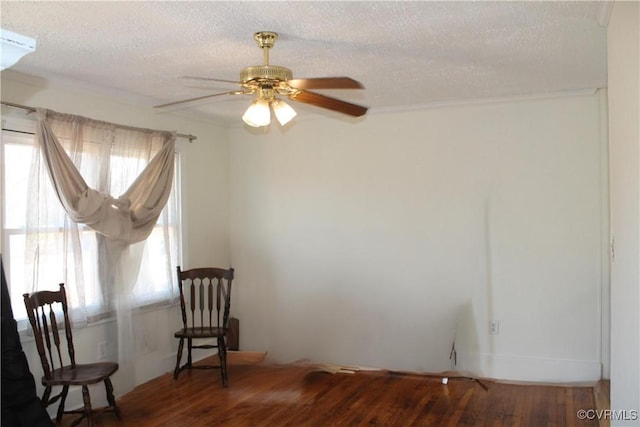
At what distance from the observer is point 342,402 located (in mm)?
3979

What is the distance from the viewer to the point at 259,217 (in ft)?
17.8

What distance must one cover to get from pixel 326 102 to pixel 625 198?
1.54m

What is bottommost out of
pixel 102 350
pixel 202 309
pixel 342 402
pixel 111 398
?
pixel 342 402

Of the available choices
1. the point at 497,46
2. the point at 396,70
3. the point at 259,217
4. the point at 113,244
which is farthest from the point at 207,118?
the point at 497,46

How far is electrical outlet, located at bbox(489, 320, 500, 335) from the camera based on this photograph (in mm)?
4531

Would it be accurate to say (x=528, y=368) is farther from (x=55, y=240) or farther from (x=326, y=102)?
(x=55, y=240)

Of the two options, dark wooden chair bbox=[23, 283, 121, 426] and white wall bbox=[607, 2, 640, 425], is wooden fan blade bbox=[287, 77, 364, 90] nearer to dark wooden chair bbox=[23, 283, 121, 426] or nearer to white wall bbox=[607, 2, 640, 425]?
white wall bbox=[607, 2, 640, 425]

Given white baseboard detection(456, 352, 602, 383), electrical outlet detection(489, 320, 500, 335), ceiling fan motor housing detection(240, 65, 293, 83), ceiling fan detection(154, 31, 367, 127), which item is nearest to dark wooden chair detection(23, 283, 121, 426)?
ceiling fan detection(154, 31, 367, 127)

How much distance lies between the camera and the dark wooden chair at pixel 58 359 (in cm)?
331

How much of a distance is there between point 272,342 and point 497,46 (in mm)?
3534

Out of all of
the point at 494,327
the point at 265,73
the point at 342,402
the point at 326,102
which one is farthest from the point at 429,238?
the point at 265,73

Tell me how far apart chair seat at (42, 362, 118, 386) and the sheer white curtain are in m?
0.40

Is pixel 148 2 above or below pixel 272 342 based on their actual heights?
above

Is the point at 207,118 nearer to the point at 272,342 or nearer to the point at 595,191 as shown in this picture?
the point at 272,342
